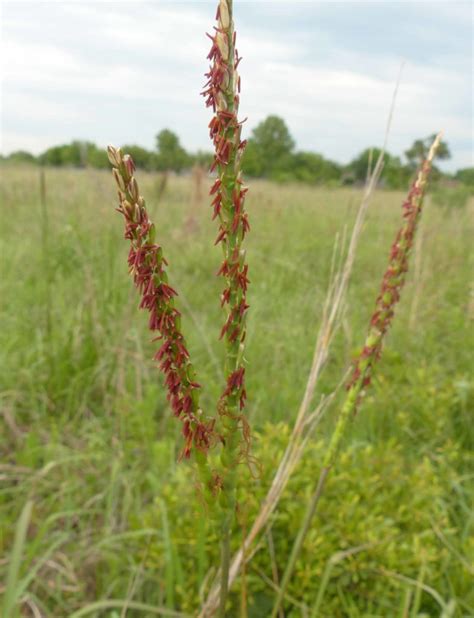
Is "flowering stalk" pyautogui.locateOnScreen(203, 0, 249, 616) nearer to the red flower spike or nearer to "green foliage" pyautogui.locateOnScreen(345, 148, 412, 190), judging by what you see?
the red flower spike

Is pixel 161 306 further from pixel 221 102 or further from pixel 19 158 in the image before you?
pixel 19 158

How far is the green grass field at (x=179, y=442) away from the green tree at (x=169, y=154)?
0.96 m

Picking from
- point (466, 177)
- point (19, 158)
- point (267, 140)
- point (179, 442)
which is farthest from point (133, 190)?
point (19, 158)

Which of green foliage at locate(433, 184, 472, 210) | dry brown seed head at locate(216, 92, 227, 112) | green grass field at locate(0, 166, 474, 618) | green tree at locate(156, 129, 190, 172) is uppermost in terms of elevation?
dry brown seed head at locate(216, 92, 227, 112)

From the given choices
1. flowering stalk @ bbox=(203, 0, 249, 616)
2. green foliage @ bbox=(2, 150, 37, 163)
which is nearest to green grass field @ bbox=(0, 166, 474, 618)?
flowering stalk @ bbox=(203, 0, 249, 616)

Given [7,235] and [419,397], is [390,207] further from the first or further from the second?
[419,397]

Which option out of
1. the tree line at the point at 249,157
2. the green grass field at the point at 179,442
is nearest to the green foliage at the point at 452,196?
the tree line at the point at 249,157

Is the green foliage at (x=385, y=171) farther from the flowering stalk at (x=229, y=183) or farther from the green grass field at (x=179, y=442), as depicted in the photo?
the flowering stalk at (x=229, y=183)

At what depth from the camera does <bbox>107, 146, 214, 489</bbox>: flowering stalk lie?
55 cm

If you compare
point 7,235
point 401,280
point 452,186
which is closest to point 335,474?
point 401,280

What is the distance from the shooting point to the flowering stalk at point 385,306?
1005 millimetres

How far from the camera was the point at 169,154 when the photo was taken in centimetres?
700

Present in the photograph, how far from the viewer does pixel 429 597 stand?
6.99 ft

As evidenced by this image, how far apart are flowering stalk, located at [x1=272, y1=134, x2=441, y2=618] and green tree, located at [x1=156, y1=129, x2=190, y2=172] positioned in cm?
510
